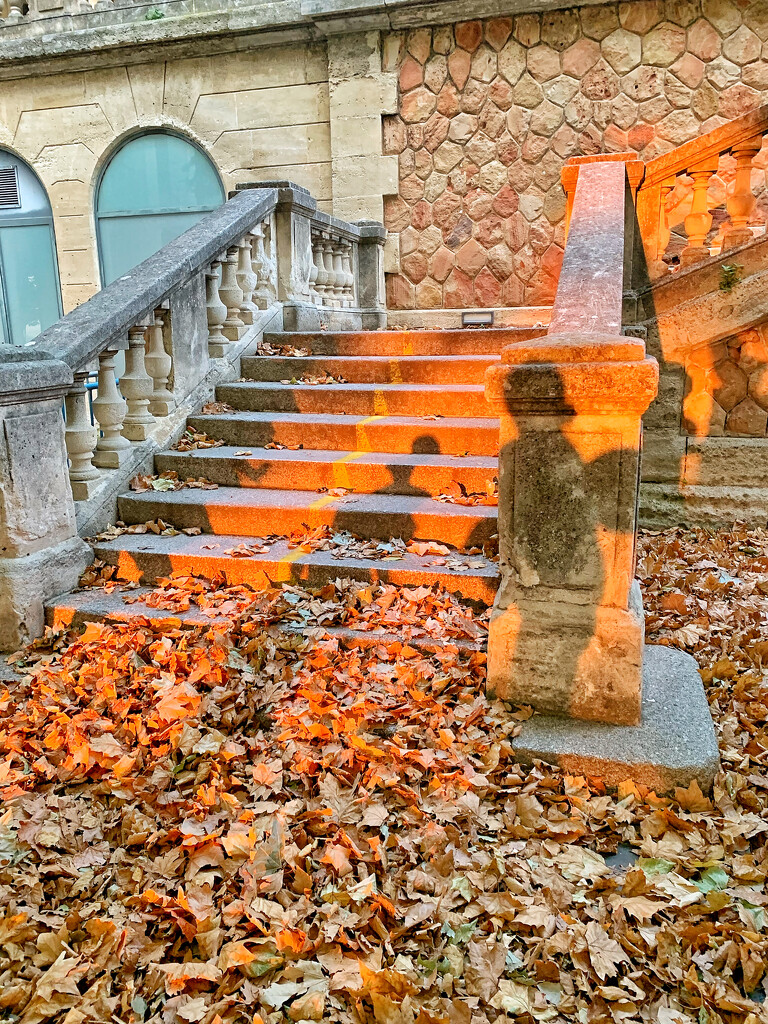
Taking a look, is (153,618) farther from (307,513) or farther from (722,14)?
(722,14)

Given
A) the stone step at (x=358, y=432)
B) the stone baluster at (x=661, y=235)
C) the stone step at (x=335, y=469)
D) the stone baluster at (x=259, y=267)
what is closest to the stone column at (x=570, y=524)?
the stone step at (x=335, y=469)

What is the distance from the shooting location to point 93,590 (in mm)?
4102

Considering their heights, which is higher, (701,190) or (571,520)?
(701,190)

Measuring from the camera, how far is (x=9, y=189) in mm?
10750

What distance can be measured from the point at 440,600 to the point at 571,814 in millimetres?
1304

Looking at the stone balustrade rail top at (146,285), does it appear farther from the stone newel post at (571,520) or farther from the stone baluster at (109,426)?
the stone newel post at (571,520)

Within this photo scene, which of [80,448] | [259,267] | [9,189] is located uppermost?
[9,189]

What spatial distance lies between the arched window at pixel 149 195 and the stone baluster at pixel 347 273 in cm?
266

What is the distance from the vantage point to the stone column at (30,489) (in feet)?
12.0

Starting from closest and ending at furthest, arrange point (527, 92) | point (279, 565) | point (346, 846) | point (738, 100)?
point (346, 846) → point (279, 565) → point (738, 100) → point (527, 92)

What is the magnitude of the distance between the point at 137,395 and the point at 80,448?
2.35ft

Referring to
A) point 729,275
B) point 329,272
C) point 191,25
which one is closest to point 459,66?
point 329,272

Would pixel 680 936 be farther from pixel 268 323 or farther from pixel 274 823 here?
pixel 268 323

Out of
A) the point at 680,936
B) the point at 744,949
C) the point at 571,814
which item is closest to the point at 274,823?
the point at 571,814
